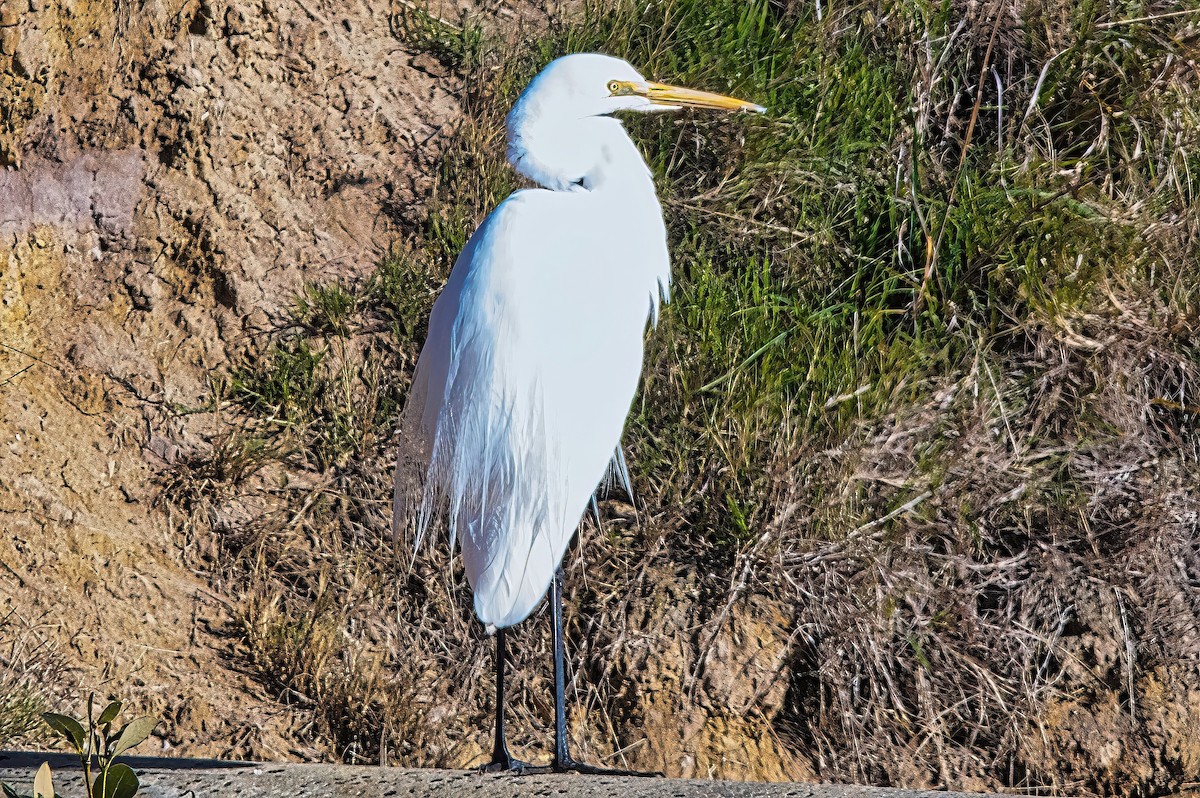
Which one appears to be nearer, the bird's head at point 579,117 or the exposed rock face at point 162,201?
the bird's head at point 579,117

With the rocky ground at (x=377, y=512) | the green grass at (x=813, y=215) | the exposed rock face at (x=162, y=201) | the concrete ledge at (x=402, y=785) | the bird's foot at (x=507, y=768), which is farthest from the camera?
the exposed rock face at (x=162, y=201)

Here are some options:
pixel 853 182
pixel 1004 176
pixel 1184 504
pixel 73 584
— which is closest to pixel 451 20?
pixel 853 182

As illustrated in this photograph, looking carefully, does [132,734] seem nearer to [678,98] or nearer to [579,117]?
[579,117]

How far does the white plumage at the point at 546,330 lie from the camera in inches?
60.3

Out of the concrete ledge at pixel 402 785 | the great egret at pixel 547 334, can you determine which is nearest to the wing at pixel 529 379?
the great egret at pixel 547 334

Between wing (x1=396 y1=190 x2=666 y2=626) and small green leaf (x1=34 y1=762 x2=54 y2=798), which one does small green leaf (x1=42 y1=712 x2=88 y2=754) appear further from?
wing (x1=396 y1=190 x2=666 y2=626)

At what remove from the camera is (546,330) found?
5.02 ft

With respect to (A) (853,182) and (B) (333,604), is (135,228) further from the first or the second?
(A) (853,182)

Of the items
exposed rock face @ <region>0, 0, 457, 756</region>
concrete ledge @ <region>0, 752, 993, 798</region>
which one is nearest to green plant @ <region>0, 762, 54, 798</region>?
concrete ledge @ <region>0, 752, 993, 798</region>

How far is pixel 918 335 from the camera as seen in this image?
229cm

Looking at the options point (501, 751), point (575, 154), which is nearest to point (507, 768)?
point (501, 751)

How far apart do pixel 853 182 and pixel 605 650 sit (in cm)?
113

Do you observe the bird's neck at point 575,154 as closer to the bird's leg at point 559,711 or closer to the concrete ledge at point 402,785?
the bird's leg at point 559,711

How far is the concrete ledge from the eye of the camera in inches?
51.1
